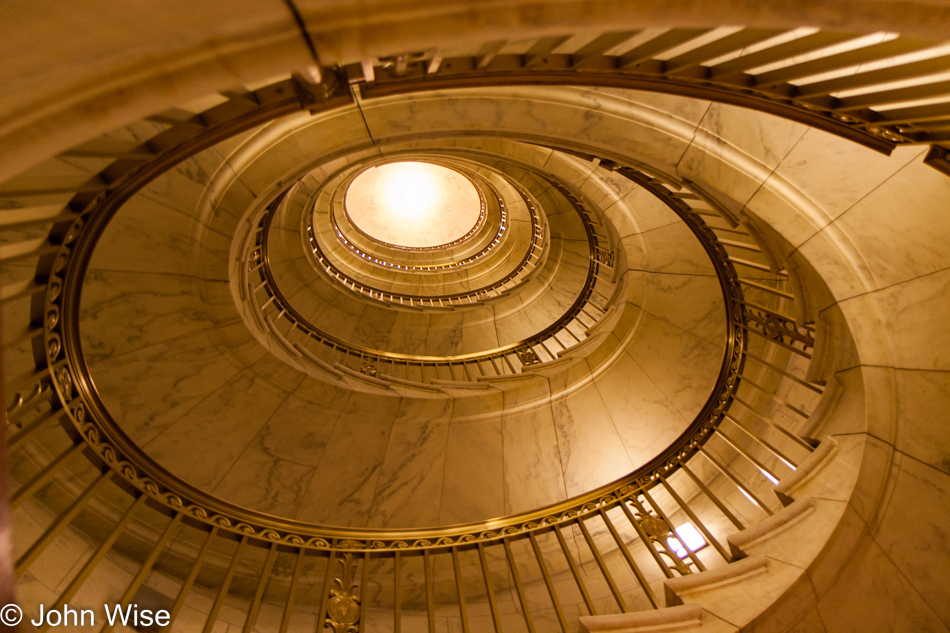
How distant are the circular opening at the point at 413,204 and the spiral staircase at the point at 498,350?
3.69 m

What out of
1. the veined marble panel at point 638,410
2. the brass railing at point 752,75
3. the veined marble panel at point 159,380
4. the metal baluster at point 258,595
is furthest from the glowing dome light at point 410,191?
the brass railing at point 752,75

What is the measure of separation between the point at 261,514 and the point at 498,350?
4471 millimetres

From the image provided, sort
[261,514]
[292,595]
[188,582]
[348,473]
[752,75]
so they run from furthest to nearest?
[348,473] < [261,514] < [292,595] < [188,582] < [752,75]

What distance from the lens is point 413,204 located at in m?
12.6

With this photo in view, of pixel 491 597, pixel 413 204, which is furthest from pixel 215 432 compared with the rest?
pixel 413 204

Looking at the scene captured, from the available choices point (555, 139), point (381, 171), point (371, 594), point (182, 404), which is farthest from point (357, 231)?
point (555, 139)

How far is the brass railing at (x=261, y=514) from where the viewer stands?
2.21 metres

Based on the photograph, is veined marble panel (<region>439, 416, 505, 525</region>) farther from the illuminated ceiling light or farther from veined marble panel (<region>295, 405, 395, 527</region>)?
the illuminated ceiling light

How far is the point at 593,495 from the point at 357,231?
27.1 feet

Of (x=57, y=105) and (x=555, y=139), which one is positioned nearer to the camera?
(x=57, y=105)

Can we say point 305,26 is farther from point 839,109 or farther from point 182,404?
point 182,404

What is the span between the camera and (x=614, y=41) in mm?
1968

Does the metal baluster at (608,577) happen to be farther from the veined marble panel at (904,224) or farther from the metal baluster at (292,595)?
the veined marble panel at (904,224)

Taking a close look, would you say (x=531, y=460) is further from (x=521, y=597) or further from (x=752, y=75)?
(x=752, y=75)
